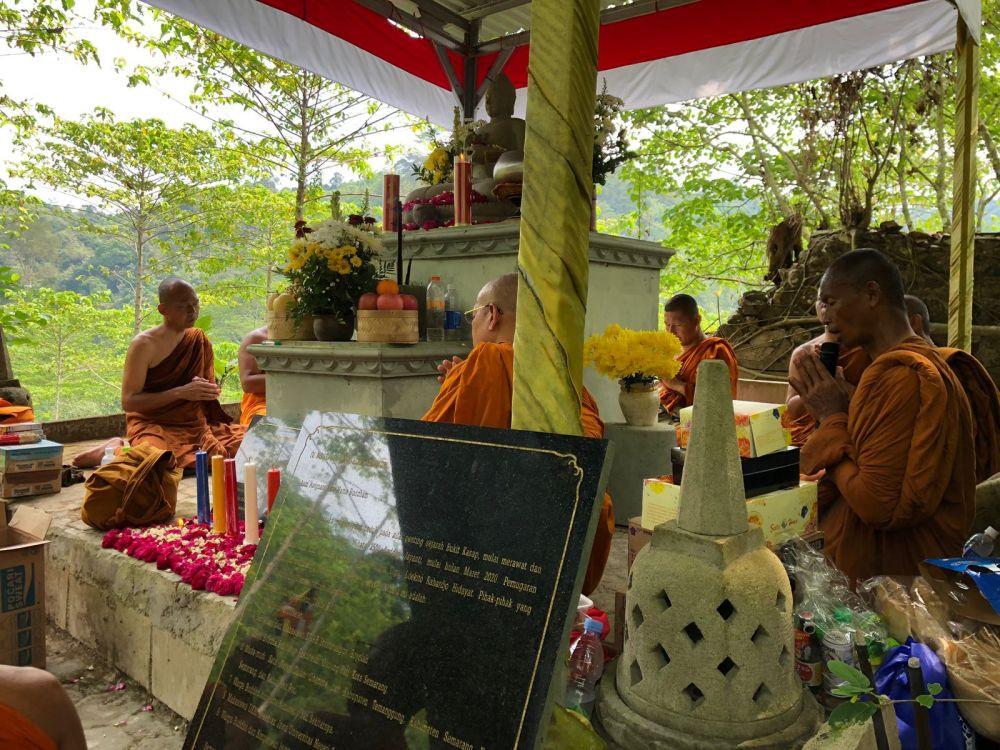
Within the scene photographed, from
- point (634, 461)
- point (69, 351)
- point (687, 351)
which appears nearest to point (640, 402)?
point (634, 461)

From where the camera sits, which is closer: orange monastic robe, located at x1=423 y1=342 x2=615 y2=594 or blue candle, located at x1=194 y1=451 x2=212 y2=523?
orange monastic robe, located at x1=423 y1=342 x2=615 y2=594

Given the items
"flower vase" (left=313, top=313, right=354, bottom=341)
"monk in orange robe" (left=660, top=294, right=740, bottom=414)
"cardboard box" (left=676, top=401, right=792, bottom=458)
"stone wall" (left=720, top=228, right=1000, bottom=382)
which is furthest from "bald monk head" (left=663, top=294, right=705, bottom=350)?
"cardboard box" (left=676, top=401, right=792, bottom=458)

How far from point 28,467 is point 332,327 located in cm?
206

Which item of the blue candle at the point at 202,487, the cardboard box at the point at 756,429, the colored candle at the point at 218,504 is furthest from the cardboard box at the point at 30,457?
the cardboard box at the point at 756,429

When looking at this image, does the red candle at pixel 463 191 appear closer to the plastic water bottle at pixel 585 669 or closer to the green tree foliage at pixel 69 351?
the plastic water bottle at pixel 585 669

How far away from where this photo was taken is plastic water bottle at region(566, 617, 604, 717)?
1649 mm

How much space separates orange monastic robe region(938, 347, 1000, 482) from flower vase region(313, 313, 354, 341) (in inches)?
112

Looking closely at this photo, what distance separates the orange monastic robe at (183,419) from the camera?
4.68 metres

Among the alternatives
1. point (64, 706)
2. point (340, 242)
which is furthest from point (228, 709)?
point (340, 242)

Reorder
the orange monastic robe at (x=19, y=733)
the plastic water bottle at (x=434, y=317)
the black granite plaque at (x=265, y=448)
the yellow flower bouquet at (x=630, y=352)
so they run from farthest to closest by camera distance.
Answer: the plastic water bottle at (x=434, y=317)
the yellow flower bouquet at (x=630, y=352)
the black granite plaque at (x=265, y=448)
the orange monastic robe at (x=19, y=733)

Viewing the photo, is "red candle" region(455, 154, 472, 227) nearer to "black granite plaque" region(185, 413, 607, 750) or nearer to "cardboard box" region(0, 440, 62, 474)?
"black granite plaque" region(185, 413, 607, 750)

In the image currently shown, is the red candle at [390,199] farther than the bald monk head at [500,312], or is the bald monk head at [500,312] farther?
the red candle at [390,199]

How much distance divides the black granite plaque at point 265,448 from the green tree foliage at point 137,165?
29.5 feet

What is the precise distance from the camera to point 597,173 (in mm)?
3934
